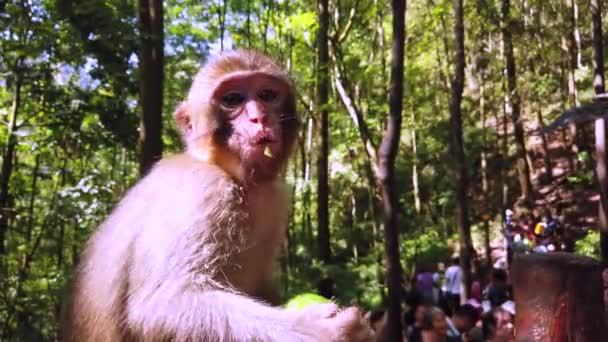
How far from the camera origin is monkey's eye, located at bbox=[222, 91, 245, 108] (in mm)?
2619

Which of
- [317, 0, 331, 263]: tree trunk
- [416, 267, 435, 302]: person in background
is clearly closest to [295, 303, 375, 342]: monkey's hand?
[416, 267, 435, 302]: person in background

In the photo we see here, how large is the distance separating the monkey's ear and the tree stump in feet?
5.97

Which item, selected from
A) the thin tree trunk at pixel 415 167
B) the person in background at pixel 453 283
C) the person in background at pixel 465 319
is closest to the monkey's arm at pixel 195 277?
the person in background at pixel 465 319

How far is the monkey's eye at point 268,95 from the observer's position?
2.66 meters

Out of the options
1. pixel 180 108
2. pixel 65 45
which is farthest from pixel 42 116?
pixel 180 108

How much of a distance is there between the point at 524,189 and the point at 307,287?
13.8 m

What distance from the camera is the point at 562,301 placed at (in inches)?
58.4

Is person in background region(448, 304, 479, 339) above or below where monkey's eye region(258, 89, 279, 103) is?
below

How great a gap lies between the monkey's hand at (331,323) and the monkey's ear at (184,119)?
4.05 feet

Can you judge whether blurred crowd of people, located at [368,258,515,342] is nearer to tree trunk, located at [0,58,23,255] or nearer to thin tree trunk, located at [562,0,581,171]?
tree trunk, located at [0,58,23,255]

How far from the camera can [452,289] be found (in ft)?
38.9

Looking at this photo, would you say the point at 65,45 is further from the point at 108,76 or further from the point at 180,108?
the point at 180,108

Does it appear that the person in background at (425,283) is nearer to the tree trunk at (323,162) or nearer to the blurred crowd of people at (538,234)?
the blurred crowd of people at (538,234)

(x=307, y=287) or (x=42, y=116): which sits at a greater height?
(x=42, y=116)
